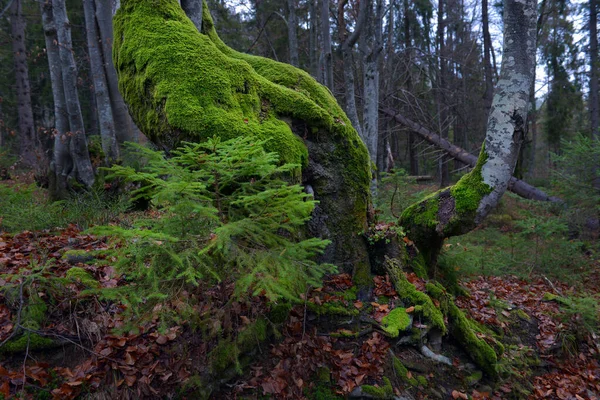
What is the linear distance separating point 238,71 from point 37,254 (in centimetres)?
314

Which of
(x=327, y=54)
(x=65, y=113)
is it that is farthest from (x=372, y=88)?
(x=65, y=113)

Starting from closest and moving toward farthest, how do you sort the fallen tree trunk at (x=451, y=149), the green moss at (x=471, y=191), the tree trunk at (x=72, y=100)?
the green moss at (x=471, y=191) < the tree trunk at (x=72, y=100) < the fallen tree trunk at (x=451, y=149)

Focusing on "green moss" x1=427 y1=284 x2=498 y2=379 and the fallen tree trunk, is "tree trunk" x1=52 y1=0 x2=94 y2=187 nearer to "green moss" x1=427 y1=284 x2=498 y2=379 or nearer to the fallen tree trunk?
"green moss" x1=427 y1=284 x2=498 y2=379

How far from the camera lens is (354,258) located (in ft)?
13.9

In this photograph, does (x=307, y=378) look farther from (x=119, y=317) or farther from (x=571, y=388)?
(x=571, y=388)

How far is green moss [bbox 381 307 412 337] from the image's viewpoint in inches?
145

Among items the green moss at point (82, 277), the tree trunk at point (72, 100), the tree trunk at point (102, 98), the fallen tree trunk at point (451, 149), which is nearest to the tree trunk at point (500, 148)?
the green moss at point (82, 277)

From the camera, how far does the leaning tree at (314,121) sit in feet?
10.8

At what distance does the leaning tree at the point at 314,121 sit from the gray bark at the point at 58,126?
4.37m

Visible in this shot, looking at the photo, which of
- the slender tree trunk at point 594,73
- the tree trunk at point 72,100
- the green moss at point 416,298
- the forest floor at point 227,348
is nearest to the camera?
the forest floor at point 227,348

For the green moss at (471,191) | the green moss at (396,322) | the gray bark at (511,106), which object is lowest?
the green moss at (396,322)

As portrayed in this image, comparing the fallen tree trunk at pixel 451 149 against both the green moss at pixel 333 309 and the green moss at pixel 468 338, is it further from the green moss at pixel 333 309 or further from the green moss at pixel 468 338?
the green moss at pixel 333 309

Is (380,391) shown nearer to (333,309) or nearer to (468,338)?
(333,309)

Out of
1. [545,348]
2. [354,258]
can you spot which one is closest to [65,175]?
[354,258]
